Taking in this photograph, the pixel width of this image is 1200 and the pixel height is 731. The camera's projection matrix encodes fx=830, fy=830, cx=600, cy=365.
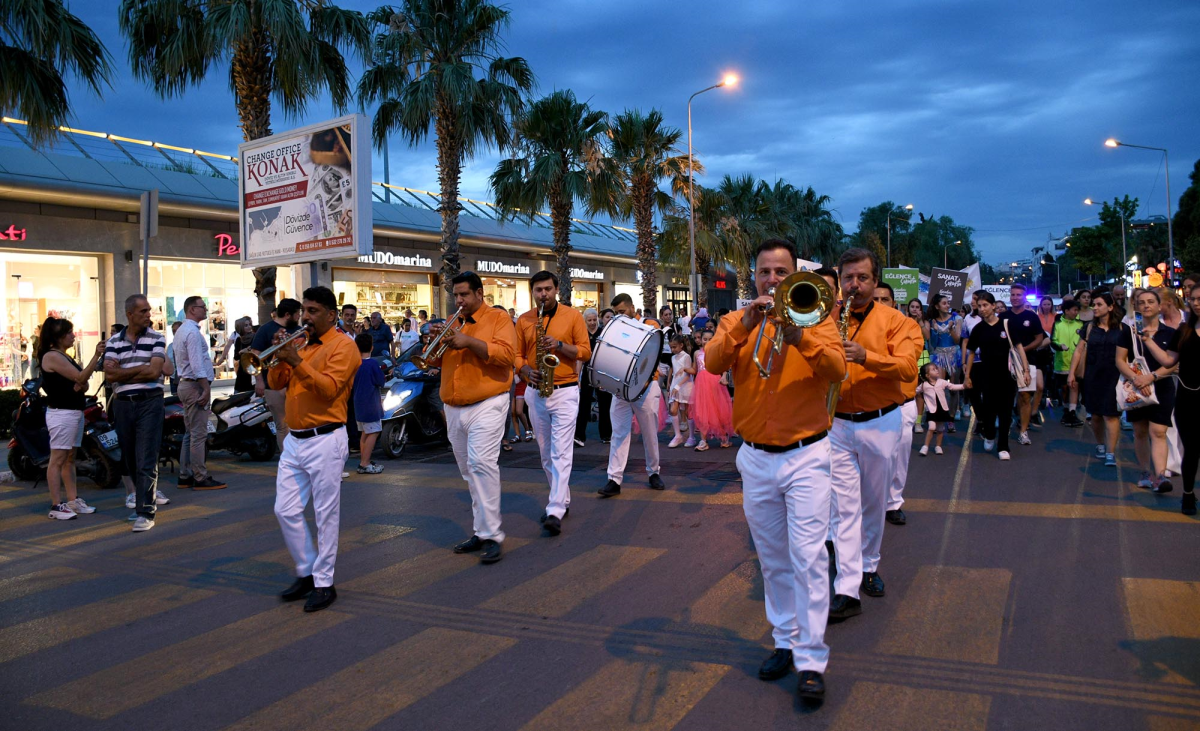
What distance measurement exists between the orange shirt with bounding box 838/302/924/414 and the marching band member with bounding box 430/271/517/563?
2529mm

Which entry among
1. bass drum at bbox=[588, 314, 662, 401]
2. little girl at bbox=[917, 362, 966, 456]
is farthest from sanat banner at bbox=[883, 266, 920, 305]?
bass drum at bbox=[588, 314, 662, 401]

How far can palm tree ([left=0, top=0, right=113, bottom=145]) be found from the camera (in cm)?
1104

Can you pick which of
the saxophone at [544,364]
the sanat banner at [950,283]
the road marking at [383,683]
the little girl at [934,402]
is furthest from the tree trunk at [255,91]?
the sanat banner at [950,283]

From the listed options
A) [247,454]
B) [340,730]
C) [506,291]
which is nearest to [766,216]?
[506,291]

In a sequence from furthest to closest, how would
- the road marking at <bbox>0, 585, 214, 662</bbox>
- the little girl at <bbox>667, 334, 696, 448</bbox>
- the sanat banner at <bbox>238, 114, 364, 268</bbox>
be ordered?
1. the sanat banner at <bbox>238, 114, 364, 268</bbox>
2. the little girl at <bbox>667, 334, 696, 448</bbox>
3. the road marking at <bbox>0, 585, 214, 662</bbox>

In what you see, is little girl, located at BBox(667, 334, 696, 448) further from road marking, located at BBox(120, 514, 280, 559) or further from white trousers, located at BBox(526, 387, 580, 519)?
road marking, located at BBox(120, 514, 280, 559)

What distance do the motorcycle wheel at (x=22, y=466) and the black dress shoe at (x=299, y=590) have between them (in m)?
6.36

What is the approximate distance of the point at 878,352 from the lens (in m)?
4.67

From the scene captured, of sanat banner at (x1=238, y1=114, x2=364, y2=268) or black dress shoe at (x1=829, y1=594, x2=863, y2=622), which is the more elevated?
sanat banner at (x1=238, y1=114, x2=364, y2=268)

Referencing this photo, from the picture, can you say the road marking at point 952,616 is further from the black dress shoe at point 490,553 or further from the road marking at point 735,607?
the black dress shoe at point 490,553

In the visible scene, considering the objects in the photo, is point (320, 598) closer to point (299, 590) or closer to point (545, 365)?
point (299, 590)

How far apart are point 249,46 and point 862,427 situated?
1386 centimetres

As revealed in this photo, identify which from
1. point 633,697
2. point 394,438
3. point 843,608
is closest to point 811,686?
point 633,697

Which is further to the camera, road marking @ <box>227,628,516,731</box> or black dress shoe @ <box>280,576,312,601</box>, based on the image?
black dress shoe @ <box>280,576,312,601</box>
